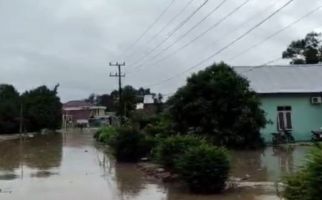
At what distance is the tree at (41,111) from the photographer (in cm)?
8838

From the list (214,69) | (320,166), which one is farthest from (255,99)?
(320,166)

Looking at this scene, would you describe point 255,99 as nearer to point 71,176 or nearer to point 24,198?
point 71,176

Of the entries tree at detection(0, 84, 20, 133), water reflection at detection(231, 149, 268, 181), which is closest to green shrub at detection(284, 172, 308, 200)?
water reflection at detection(231, 149, 268, 181)

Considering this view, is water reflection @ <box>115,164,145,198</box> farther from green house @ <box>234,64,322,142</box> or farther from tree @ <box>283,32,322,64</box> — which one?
tree @ <box>283,32,322,64</box>

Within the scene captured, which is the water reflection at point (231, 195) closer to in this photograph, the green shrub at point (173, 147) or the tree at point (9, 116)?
the green shrub at point (173, 147)

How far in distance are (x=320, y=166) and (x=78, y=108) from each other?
147 m

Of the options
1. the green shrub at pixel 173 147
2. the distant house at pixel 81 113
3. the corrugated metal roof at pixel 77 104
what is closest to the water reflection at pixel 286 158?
the green shrub at pixel 173 147

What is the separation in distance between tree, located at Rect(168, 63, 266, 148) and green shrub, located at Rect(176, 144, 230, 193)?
15.6 meters

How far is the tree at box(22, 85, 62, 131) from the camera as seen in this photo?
290 ft

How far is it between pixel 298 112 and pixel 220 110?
6.19 meters

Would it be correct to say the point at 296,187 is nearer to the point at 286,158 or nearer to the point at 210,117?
the point at 286,158

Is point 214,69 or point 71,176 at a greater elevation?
point 214,69

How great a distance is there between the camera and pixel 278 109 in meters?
35.1

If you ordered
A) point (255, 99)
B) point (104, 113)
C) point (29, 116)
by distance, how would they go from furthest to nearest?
point (104, 113) < point (29, 116) < point (255, 99)
